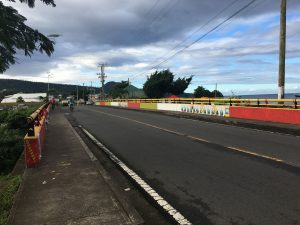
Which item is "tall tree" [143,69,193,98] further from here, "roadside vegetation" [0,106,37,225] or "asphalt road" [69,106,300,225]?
"asphalt road" [69,106,300,225]

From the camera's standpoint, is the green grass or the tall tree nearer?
the green grass

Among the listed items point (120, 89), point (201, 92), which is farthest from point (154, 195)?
point (120, 89)

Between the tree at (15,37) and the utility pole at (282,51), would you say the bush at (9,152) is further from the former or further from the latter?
the utility pole at (282,51)

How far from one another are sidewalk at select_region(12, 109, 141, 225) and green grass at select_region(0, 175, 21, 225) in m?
0.18

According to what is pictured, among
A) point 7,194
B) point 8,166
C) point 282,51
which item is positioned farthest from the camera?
point 282,51

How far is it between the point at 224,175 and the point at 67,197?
3.31 metres

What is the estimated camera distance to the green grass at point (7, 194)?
5.96 meters

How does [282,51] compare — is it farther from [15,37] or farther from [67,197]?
[67,197]

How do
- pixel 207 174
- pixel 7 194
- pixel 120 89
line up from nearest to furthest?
pixel 7 194, pixel 207 174, pixel 120 89

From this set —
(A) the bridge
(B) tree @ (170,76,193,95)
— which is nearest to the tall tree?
(B) tree @ (170,76,193,95)

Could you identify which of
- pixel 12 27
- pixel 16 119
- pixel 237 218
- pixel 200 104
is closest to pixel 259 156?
pixel 237 218

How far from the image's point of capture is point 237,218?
18.1ft

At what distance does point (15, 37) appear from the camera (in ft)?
33.0

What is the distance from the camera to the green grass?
5965 millimetres
